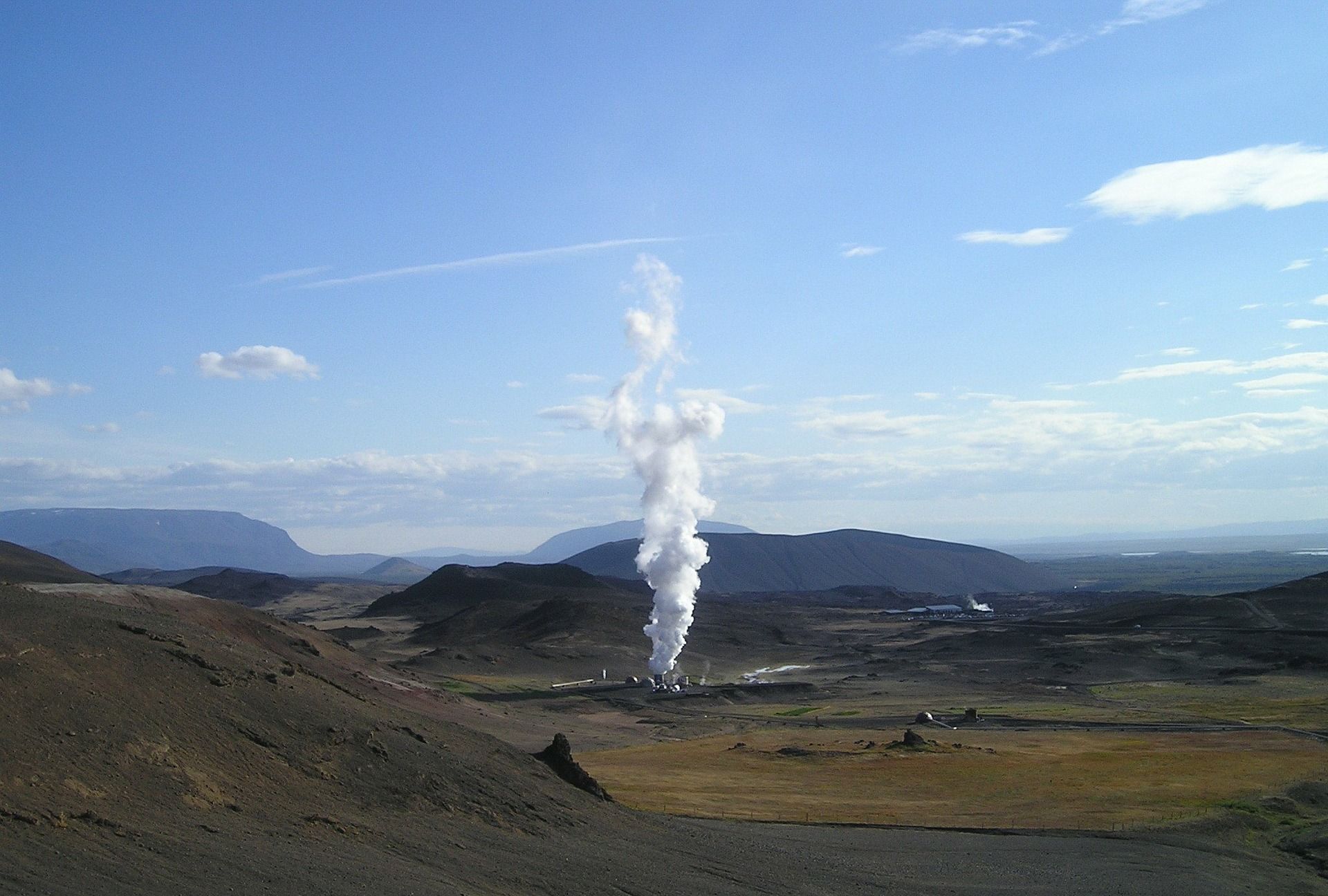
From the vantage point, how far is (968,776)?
5231 centimetres

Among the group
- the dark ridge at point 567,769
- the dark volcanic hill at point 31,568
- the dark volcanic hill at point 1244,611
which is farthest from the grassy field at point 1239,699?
the dark volcanic hill at point 31,568

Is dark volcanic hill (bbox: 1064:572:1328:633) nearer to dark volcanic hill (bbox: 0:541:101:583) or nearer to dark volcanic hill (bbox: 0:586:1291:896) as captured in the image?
dark volcanic hill (bbox: 0:586:1291:896)

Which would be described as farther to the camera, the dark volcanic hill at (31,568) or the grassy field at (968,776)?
the dark volcanic hill at (31,568)

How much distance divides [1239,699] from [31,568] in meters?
127

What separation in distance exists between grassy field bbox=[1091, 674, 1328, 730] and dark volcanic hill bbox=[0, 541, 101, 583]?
4152 inches

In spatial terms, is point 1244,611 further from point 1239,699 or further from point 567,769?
point 567,769

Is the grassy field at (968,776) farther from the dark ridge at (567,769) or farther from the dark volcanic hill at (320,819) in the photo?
the dark volcanic hill at (320,819)

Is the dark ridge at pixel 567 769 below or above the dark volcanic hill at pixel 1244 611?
above

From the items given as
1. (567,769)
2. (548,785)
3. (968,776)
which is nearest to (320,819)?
(548,785)

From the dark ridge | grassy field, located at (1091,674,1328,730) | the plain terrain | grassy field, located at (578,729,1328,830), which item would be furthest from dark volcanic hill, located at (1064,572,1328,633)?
the dark ridge

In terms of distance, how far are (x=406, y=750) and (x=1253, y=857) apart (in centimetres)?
2848

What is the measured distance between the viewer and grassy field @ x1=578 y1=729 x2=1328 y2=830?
43.1m

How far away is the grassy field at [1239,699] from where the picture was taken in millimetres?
75438

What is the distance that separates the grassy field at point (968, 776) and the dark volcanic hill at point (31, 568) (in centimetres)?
8173
